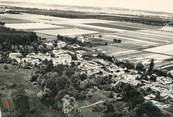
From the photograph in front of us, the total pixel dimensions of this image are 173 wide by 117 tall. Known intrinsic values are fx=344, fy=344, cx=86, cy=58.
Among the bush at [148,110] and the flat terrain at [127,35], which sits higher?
the bush at [148,110]

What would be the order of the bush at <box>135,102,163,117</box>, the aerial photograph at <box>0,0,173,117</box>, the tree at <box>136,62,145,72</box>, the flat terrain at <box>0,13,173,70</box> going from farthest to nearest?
the flat terrain at <box>0,13,173,70</box>
the tree at <box>136,62,145,72</box>
the aerial photograph at <box>0,0,173,117</box>
the bush at <box>135,102,163,117</box>

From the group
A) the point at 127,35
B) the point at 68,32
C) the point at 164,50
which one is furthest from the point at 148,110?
the point at 68,32

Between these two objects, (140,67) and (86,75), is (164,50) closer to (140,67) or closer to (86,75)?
(140,67)

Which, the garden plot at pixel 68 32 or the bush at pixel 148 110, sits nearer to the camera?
the bush at pixel 148 110

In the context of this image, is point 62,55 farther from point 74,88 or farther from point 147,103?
point 147,103

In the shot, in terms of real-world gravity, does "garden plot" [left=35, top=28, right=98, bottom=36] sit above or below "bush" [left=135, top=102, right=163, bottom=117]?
below

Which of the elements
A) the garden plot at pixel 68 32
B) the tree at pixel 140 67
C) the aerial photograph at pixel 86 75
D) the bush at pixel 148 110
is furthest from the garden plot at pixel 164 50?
the bush at pixel 148 110

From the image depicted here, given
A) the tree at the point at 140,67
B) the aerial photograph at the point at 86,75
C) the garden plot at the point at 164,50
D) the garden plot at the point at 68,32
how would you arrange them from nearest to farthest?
1. the aerial photograph at the point at 86,75
2. the tree at the point at 140,67
3. the garden plot at the point at 164,50
4. the garden plot at the point at 68,32

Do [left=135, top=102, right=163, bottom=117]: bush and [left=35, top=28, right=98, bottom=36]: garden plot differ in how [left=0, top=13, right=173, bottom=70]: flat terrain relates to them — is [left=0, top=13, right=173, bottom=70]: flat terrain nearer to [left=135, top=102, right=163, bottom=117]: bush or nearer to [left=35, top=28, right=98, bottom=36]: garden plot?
[left=35, top=28, right=98, bottom=36]: garden plot

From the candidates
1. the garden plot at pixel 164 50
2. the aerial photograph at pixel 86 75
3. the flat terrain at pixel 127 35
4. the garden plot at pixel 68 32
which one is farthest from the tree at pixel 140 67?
the garden plot at pixel 68 32

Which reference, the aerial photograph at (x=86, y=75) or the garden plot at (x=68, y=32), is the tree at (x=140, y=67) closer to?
the aerial photograph at (x=86, y=75)

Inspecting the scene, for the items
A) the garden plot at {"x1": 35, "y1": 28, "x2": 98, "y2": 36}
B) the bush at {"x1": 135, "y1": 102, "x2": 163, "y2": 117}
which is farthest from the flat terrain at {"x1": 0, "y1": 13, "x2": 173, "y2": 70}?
the bush at {"x1": 135, "y1": 102, "x2": 163, "y2": 117}

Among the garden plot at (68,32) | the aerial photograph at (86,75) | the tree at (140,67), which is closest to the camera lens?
the aerial photograph at (86,75)
